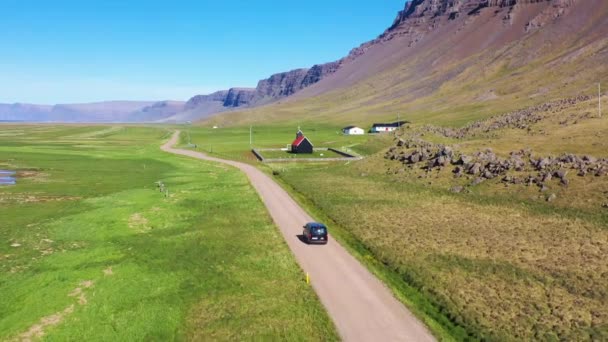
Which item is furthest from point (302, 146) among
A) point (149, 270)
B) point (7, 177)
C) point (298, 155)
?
point (149, 270)

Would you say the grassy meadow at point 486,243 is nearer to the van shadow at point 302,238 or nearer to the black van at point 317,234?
the black van at point 317,234

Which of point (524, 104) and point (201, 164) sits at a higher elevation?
point (524, 104)

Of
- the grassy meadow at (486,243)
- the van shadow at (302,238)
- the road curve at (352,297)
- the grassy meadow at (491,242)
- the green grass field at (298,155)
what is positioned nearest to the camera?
the road curve at (352,297)

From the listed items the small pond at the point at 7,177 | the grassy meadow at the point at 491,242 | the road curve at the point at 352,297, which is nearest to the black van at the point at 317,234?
the road curve at the point at 352,297

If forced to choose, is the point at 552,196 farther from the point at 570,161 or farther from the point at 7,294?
→ the point at 7,294

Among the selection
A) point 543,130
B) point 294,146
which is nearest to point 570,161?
point 543,130

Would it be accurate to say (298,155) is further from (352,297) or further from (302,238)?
(352,297)

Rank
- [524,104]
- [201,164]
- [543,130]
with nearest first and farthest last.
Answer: [543,130], [201,164], [524,104]
